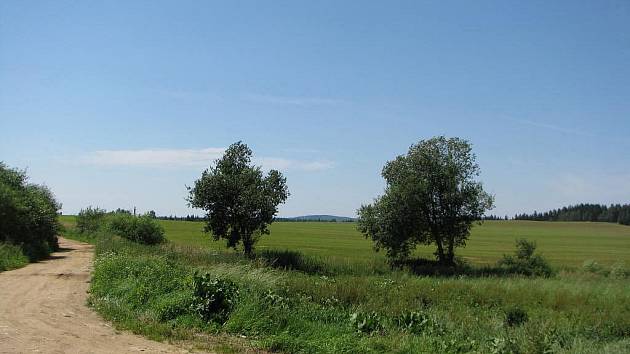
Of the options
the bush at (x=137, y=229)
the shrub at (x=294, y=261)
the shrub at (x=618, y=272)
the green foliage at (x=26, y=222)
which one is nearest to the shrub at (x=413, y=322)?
the shrub at (x=294, y=261)

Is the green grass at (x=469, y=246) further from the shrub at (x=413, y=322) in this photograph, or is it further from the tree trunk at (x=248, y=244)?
the shrub at (x=413, y=322)

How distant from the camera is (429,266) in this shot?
3838 cm

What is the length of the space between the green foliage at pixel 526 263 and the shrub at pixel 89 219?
1874 inches

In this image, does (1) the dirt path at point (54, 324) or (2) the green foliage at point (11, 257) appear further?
(2) the green foliage at point (11, 257)

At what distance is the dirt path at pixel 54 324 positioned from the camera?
10102 millimetres

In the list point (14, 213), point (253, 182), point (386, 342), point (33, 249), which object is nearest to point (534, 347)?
point (386, 342)

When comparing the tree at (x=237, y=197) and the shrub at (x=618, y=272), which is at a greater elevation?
the tree at (x=237, y=197)

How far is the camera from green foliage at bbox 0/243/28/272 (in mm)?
25359

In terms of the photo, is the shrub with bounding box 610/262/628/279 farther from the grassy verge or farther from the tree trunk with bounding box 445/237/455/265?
the grassy verge

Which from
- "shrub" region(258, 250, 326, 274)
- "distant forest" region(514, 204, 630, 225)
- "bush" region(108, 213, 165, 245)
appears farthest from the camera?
"distant forest" region(514, 204, 630, 225)

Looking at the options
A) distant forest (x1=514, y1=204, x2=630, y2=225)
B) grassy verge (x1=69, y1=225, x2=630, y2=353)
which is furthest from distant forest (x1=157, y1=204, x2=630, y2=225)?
grassy verge (x1=69, y1=225, x2=630, y2=353)

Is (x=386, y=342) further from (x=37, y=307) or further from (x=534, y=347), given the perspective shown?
(x=37, y=307)

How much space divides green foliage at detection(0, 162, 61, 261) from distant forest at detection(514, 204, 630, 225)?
141 meters

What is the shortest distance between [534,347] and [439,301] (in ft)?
28.8
